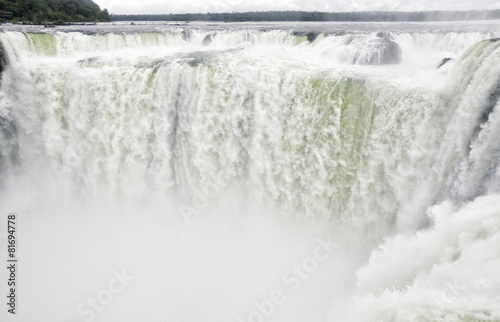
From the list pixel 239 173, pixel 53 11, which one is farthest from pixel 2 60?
pixel 53 11

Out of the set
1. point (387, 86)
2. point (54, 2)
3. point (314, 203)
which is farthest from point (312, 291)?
point (54, 2)

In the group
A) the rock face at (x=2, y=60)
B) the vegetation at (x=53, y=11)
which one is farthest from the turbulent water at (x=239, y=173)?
the vegetation at (x=53, y=11)

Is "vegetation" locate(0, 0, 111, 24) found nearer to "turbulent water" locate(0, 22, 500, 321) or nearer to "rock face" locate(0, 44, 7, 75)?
"rock face" locate(0, 44, 7, 75)

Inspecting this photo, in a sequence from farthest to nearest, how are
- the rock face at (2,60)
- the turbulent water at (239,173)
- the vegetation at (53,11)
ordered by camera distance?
1. the vegetation at (53,11)
2. the rock face at (2,60)
3. the turbulent water at (239,173)

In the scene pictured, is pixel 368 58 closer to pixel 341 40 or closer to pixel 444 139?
pixel 341 40

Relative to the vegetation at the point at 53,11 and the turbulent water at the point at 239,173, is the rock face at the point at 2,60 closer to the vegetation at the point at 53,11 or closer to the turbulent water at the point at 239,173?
the turbulent water at the point at 239,173

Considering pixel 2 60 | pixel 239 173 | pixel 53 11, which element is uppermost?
pixel 53 11

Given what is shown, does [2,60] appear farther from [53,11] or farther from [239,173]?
[53,11]
